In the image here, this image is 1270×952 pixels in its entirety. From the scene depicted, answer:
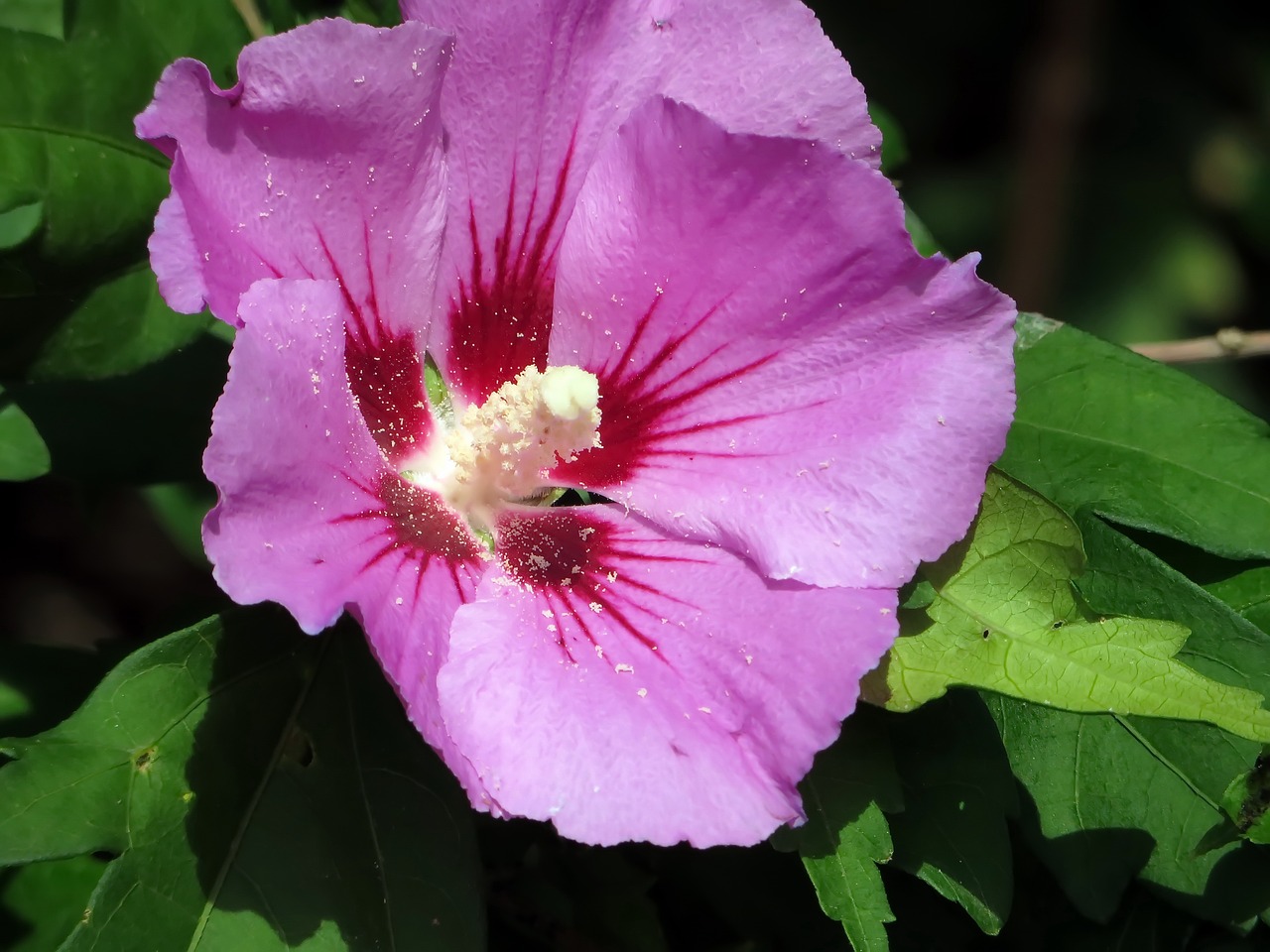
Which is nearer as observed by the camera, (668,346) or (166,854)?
(166,854)

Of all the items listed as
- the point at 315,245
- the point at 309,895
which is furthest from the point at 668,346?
the point at 309,895

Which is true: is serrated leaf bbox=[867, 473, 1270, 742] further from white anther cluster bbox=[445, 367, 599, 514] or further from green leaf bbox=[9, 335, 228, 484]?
green leaf bbox=[9, 335, 228, 484]

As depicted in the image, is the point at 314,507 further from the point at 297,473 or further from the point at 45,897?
the point at 45,897

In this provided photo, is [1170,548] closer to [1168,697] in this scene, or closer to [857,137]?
[1168,697]

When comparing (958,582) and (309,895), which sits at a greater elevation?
(958,582)

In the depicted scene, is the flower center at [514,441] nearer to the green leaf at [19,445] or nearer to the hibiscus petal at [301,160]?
the hibiscus petal at [301,160]

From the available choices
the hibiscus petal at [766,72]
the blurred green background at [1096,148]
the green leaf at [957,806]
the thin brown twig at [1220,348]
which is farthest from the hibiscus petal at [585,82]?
the blurred green background at [1096,148]
